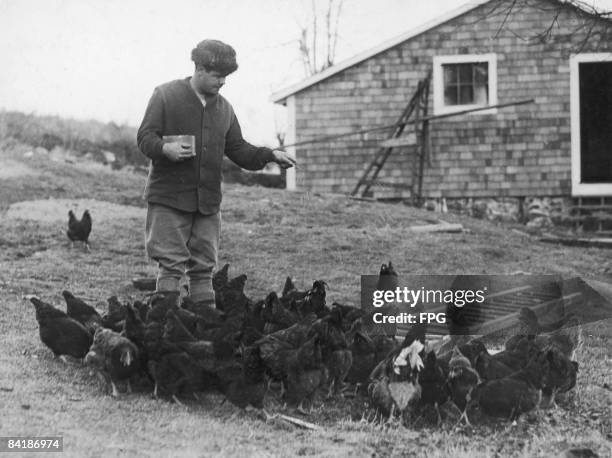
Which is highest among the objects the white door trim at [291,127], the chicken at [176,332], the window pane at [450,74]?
the window pane at [450,74]

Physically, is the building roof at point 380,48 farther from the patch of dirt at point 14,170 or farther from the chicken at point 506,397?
the chicken at point 506,397

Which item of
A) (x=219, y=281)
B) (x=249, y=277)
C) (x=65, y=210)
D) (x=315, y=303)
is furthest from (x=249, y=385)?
(x=65, y=210)

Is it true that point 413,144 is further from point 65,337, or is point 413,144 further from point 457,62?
point 65,337

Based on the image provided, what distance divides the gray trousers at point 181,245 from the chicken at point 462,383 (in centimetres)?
188

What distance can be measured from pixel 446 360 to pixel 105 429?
1.94 metres

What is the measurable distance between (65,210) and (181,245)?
7.90m

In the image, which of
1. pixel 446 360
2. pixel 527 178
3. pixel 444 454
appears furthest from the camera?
pixel 527 178

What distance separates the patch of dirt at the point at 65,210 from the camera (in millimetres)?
12406

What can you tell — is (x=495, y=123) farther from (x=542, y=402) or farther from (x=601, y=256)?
(x=542, y=402)

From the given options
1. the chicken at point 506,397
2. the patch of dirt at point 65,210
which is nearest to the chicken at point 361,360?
the chicken at point 506,397

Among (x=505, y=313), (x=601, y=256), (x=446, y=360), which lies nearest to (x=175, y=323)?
(x=446, y=360)

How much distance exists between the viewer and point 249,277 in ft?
30.0

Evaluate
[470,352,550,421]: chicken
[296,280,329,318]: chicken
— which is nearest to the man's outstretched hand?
[296,280,329,318]: chicken

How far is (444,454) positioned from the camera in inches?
160
